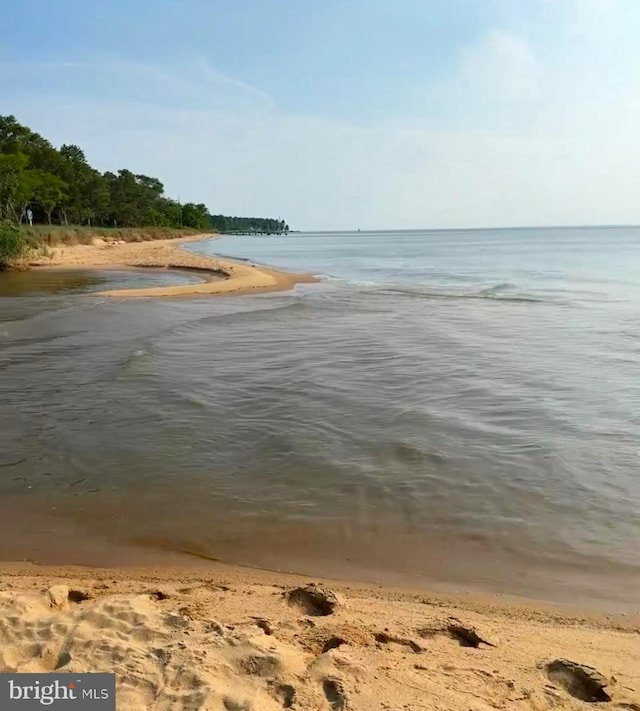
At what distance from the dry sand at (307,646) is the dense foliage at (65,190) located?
40.8 meters

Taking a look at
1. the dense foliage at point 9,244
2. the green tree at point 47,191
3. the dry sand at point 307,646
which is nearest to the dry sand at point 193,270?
the dense foliage at point 9,244

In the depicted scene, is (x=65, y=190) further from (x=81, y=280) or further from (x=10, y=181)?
(x=81, y=280)

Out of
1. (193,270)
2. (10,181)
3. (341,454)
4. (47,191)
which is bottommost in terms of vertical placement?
(341,454)

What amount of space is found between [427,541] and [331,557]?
31.6 inches

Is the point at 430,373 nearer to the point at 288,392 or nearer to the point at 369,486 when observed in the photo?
the point at 288,392

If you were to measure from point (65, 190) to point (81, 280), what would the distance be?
5173 cm

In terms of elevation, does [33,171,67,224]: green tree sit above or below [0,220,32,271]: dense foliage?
above

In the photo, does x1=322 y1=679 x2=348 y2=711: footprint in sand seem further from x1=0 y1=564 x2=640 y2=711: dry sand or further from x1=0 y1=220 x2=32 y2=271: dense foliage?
x1=0 y1=220 x2=32 y2=271: dense foliage

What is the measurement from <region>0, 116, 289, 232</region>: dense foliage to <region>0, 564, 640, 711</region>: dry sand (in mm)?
40791

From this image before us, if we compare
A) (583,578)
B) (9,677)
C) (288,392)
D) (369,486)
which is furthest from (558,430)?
(9,677)

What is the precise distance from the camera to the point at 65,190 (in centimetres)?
7475

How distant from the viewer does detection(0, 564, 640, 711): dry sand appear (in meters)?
2.79

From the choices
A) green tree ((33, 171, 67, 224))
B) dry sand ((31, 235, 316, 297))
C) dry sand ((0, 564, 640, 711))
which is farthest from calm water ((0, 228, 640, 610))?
green tree ((33, 171, 67, 224))

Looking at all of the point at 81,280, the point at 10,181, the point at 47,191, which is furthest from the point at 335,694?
the point at 47,191
